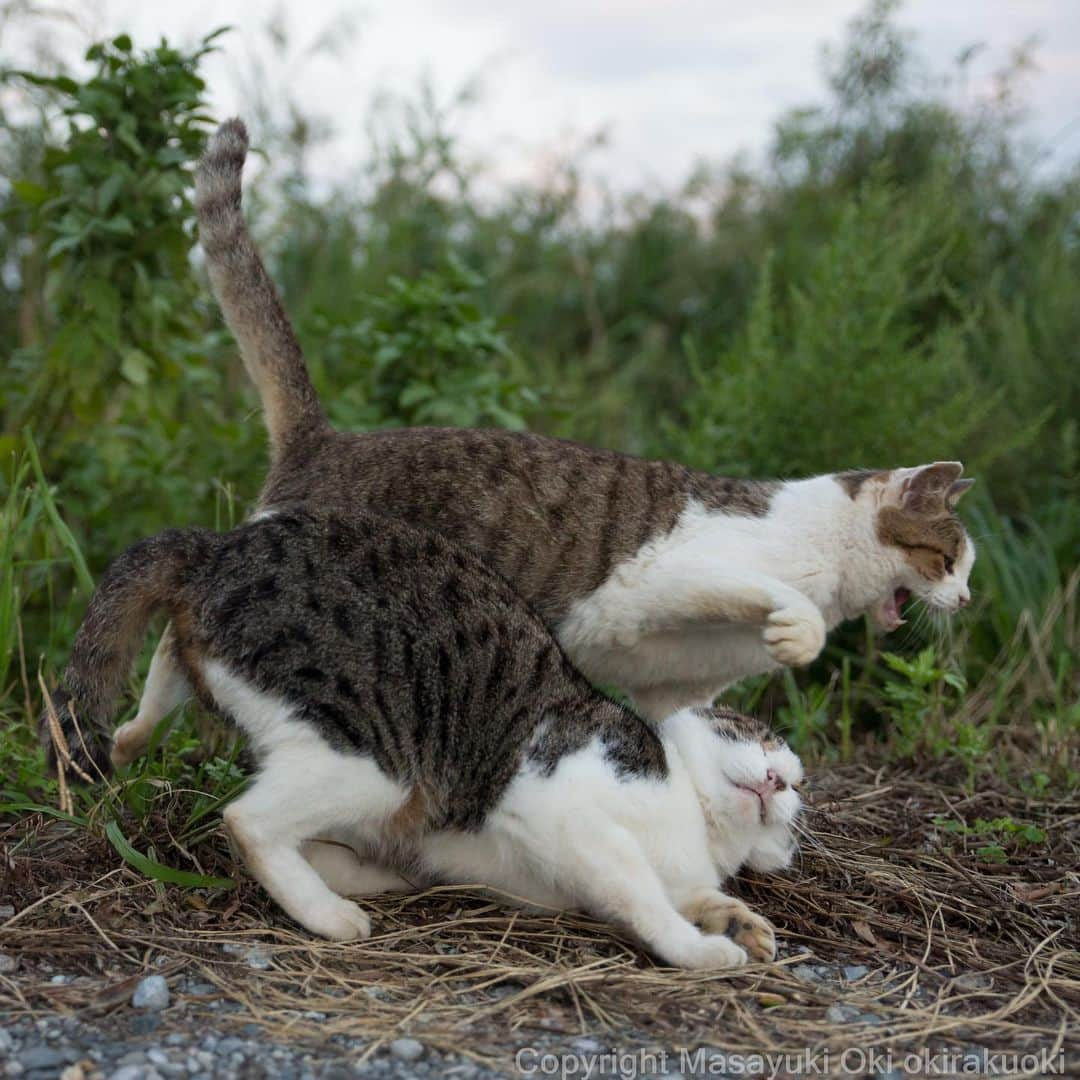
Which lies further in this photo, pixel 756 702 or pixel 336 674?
pixel 756 702

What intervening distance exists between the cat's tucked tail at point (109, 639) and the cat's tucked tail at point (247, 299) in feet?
2.71

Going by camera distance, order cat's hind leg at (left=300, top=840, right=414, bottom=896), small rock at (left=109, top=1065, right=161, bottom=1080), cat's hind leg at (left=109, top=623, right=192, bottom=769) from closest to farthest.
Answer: small rock at (left=109, top=1065, right=161, bottom=1080) → cat's hind leg at (left=300, top=840, right=414, bottom=896) → cat's hind leg at (left=109, top=623, right=192, bottom=769)

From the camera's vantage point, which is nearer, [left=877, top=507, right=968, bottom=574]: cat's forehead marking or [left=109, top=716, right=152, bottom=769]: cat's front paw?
[left=109, top=716, right=152, bottom=769]: cat's front paw

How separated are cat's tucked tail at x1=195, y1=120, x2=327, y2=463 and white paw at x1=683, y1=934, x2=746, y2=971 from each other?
1.73 metres

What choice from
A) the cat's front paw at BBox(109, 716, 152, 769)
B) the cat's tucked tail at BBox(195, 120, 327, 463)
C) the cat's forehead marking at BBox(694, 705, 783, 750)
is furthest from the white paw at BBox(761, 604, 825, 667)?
the cat's front paw at BBox(109, 716, 152, 769)

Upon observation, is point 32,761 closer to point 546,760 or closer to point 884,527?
point 546,760

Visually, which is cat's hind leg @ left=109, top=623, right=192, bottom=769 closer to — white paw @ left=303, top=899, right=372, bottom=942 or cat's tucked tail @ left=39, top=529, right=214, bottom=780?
cat's tucked tail @ left=39, top=529, right=214, bottom=780

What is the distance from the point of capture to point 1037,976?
2.49 metres

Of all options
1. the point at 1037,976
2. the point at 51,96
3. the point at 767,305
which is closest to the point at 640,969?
the point at 1037,976

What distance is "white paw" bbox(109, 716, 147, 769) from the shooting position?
9.39 ft

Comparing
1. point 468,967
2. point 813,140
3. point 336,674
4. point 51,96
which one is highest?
point 813,140

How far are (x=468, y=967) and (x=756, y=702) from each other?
209 centimetres

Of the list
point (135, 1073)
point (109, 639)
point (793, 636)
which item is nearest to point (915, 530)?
point (793, 636)

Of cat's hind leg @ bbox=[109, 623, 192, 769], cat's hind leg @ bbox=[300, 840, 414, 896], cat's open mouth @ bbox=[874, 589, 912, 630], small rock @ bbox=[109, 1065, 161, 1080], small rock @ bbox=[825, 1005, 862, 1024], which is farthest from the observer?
cat's open mouth @ bbox=[874, 589, 912, 630]
